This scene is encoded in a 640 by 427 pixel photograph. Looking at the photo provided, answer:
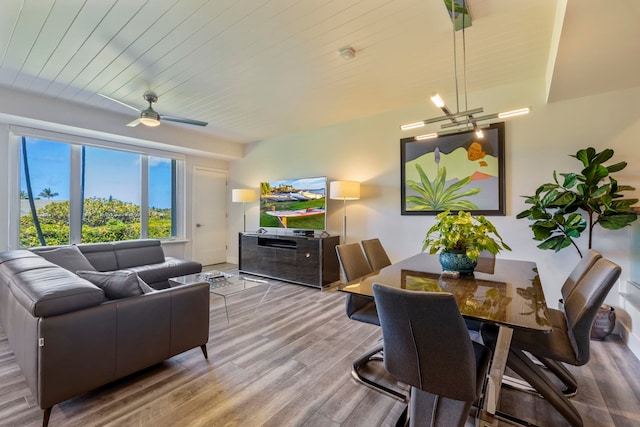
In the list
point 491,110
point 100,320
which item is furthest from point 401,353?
point 491,110

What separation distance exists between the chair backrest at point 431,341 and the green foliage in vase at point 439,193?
2.85m

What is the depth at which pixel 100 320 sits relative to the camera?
5.79ft

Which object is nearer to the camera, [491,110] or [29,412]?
[29,412]

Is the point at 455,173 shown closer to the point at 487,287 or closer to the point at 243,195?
the point at 487,287

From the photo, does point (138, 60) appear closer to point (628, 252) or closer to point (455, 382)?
point (455, 382)

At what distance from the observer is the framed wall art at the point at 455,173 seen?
349 cm

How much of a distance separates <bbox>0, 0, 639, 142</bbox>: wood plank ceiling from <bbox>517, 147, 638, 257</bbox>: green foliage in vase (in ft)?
3.73

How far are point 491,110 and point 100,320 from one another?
4278mm

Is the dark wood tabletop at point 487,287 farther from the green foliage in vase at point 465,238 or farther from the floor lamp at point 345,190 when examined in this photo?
the floor lamp at point 345,190

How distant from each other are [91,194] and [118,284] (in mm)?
3671

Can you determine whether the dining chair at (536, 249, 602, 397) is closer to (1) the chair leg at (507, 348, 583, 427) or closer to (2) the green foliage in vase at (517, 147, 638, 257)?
(1) the chair leg at (507, 348, 583, 427)

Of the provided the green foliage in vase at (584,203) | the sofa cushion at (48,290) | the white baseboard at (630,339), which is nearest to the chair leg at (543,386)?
the white baseboard at (630,339)

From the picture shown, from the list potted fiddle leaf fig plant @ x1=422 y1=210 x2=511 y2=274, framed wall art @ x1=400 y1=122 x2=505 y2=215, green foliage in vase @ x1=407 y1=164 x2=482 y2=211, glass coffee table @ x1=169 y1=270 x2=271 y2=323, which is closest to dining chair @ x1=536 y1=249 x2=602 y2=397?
potted fiddle leaf fig plant @ x1=422 y1=210 x2=511 y2=274

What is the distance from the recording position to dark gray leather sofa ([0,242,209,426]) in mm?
1594
